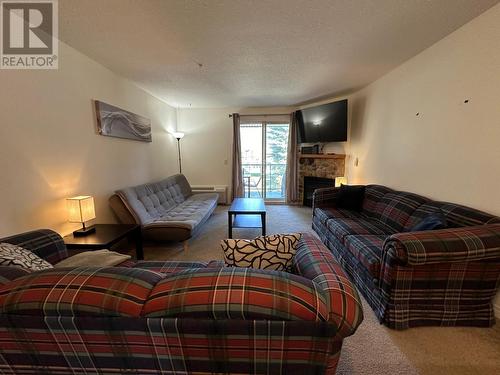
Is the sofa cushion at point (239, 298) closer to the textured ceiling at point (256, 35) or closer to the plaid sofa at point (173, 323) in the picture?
the plaid sofa at point (173, 323)

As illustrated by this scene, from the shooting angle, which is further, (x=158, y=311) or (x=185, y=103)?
(x=185, y=103)

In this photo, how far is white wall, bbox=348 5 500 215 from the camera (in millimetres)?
1756

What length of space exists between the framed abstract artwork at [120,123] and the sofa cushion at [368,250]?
313 cm

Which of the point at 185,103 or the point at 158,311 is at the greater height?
the point at 185,103

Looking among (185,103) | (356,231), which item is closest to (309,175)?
(356,231)

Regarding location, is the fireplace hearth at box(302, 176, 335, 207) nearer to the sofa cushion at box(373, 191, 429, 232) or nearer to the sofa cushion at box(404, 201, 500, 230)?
the sofa cushion at box(373, 191, 429, 232)

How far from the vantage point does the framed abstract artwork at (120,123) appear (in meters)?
2.62

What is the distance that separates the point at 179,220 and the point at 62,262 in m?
1.47

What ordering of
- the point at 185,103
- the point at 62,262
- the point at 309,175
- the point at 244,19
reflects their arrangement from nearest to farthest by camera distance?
the point at 62,262 < the point at 244,19 < the point at 185,103 < the point at 309,175

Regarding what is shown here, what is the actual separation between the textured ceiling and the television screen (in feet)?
2.39

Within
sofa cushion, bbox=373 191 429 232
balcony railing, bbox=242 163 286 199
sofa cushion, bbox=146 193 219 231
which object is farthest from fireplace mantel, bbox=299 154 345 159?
sofa cushion, bbox=146 193 219 231

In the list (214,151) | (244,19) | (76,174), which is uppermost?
(244,19)

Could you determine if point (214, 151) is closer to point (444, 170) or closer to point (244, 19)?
point (244, 19)

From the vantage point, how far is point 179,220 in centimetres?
294
